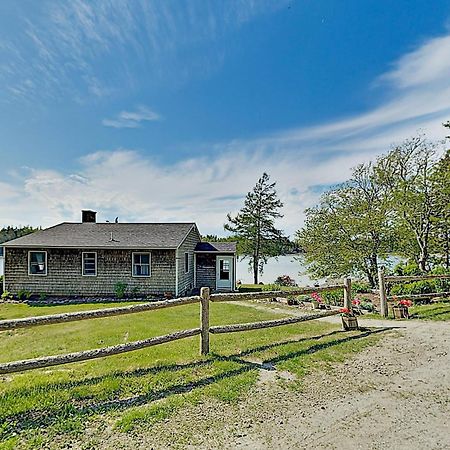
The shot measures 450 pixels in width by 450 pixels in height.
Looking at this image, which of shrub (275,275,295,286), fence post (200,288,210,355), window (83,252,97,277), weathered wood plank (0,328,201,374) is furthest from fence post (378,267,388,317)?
shrub (275,275,295,286)

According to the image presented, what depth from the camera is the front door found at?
21281 mm

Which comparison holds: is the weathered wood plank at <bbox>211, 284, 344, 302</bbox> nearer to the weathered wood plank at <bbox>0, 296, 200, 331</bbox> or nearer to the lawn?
the weathered wood plank at <bbox>0, 296, 200, 331</bbox>

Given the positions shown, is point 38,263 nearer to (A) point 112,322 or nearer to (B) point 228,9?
(A) point 112,322

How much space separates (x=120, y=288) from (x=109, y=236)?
3.40 meters

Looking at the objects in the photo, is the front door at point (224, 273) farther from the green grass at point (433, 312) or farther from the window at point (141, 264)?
the green grass at point (433, 312)

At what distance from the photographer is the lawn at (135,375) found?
12.2 ft

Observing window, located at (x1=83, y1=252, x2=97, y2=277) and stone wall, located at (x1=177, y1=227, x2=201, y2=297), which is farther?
stone wall, located at (x1=177, y1=227, x2=201, y2=297)

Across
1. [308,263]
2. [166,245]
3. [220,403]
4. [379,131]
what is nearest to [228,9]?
[379,131]

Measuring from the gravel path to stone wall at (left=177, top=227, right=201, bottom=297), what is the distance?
1380 centimetres

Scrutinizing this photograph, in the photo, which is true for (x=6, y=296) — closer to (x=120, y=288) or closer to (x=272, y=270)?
(x=120, y=288)

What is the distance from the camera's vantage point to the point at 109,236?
19578 mm

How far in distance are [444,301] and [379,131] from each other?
7.50 meters

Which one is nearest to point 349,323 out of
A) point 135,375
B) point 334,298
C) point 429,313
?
point 429,313

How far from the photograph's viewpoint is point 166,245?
17750 millimetres
